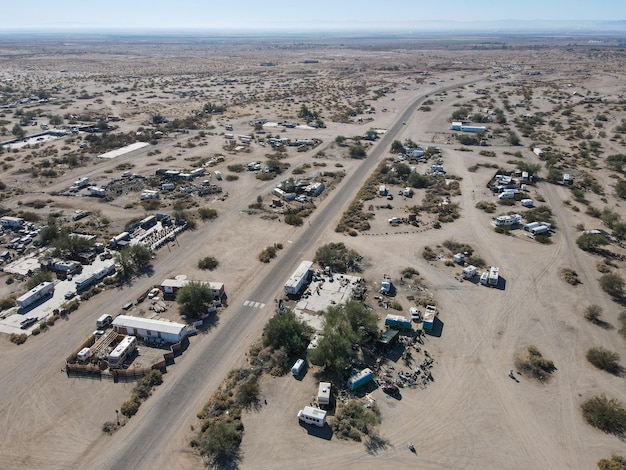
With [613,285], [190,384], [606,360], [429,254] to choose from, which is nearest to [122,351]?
[190,384]

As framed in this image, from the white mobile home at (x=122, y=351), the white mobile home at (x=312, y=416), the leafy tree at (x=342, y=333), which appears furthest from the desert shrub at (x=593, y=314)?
the white mobile home at (x=122, y=351)

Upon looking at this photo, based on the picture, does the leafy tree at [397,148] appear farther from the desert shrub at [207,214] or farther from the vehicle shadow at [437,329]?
the vehicle shadow at [437,329]

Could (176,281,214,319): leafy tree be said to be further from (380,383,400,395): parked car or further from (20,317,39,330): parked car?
(380,383,400,395): parked car

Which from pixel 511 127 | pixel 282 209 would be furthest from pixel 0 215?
pixel 511 127

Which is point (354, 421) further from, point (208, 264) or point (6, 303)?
point (6, 303)

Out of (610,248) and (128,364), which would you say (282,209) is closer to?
(128,364)

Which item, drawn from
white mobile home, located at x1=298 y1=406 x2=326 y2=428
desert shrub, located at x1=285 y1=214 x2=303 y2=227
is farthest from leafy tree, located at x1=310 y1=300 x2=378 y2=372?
desert shrub, located at x1=285 y1=214 x2=303 y2=227
